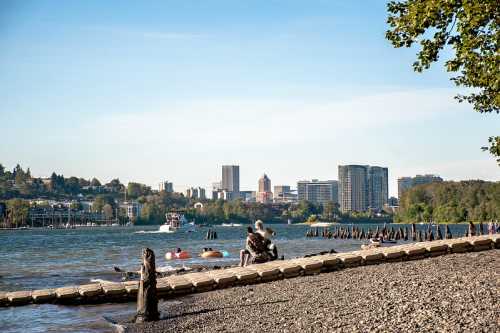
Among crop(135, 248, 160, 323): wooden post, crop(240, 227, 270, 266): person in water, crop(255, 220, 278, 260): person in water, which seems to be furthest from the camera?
crop(255, 220, 278, 260): person in water

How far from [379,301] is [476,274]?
4351mm

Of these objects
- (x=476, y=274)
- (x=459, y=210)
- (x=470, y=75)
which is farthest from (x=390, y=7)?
(x=459, y=210)

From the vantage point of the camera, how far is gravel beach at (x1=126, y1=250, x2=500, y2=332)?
13047mm

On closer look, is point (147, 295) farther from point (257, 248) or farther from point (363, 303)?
point (257, 248)

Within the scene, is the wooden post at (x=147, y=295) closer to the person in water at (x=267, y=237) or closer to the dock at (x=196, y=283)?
the dock at (x=196, y=283)

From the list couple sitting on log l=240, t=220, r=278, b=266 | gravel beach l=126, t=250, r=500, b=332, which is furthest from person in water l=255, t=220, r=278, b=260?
gravel beach l=126, t=250, r=500, b=332

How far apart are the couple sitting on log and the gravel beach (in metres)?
3.83

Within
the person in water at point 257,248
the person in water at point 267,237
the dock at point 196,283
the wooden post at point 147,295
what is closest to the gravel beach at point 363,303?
the wooden post at point 147,295

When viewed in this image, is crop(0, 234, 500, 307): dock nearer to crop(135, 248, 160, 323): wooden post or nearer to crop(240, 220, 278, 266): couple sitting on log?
crop(240, 220, 278, 266): couple sitting on log

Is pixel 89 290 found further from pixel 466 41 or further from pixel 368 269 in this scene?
pixel 466 41

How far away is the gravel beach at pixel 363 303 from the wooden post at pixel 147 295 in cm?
52

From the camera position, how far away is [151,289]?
1881 cm

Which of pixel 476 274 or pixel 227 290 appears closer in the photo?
pixel 476 274

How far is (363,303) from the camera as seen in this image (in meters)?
15.8
